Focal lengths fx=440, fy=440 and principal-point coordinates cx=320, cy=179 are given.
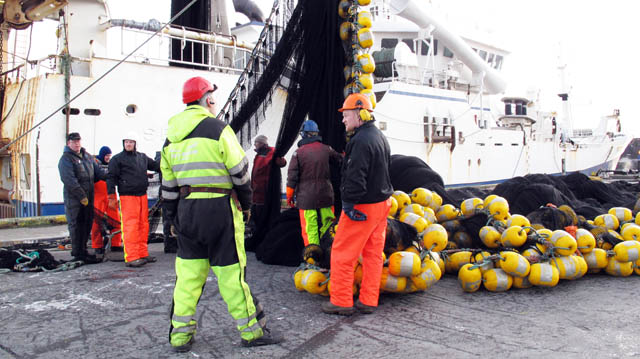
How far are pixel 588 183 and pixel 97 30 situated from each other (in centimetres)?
1217

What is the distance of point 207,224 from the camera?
2.92 meters

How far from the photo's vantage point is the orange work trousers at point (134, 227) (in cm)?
569

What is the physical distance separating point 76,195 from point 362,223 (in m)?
4.25

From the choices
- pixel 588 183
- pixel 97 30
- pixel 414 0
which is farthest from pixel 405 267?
pixel 414 0

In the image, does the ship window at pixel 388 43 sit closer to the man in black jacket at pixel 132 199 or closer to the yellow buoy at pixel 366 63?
the yellow buoy at pixel 366 63

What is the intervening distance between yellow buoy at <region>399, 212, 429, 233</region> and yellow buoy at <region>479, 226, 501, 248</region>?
28.1 inches

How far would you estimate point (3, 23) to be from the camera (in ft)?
35.2

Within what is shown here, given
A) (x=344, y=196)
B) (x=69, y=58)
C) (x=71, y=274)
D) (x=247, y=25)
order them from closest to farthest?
(x=344, y=196) < (x=71, y=274) < (x=69, y=58) < (x=247, y=25)

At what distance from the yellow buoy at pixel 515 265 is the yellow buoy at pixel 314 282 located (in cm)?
171

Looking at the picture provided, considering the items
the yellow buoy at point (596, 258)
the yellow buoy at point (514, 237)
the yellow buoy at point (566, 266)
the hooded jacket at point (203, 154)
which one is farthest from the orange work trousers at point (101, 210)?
the yellow buoy at point (596, 258)

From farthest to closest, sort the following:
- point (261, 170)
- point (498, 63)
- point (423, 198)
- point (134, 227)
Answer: point (498, 63) < point (261, 170) < point (134, 227) < point (423, 198)

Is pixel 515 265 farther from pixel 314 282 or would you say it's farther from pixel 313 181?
pixel 313 181

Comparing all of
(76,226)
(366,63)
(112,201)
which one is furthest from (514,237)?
(76,226)

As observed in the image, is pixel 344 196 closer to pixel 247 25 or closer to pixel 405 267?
pixel 405 267
